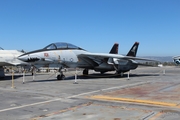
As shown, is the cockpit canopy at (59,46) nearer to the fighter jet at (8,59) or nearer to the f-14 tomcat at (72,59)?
the f-14 tomcat at (72,59)

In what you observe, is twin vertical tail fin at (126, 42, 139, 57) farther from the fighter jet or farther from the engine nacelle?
the fighter jet

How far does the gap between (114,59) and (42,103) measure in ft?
44.0

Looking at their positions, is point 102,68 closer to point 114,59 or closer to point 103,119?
point 114,59

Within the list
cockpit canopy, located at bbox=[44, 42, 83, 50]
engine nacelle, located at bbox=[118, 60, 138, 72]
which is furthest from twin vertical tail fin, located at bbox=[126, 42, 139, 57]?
cockpit canopy, located at bbox=[44, 42, 83, 50]

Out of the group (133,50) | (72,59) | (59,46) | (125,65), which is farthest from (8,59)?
(133,50)

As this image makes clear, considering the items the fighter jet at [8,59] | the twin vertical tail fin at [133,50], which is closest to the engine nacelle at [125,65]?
the twin vertical tail fin at [133,50]

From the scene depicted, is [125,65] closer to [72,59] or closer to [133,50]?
[133,50]

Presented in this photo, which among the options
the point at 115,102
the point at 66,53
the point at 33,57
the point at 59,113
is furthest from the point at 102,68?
the point at 59,113

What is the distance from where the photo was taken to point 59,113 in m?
6.06

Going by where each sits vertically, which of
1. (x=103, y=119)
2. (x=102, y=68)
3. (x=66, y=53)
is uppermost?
(x=66, y=53)

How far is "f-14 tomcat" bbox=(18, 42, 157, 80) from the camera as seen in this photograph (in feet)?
51.5

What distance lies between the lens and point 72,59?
17812 millimetres

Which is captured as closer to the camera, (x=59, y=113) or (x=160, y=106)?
(x=59, y=113)

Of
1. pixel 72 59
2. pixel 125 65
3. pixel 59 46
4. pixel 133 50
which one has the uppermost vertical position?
pixel 133 50
